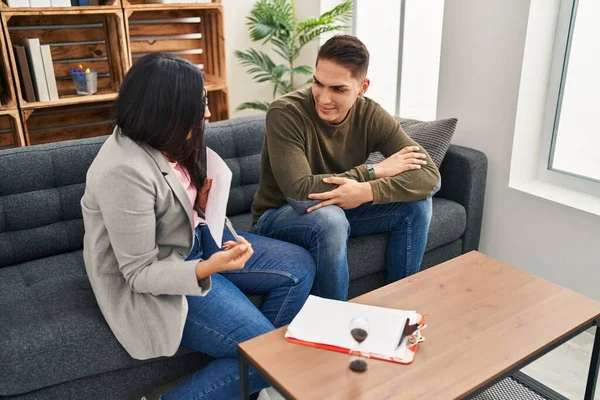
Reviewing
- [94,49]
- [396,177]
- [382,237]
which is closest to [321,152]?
[396,177]

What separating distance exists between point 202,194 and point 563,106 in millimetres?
1583

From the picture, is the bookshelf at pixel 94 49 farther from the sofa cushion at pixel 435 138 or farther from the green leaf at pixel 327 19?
the sofa cushion at pixel 435 138

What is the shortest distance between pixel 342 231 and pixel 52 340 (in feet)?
2.86

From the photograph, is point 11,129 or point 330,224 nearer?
point 330,224

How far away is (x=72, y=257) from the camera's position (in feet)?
6.06

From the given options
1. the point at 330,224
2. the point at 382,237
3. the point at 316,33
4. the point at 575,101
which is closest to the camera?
the point at 330,224

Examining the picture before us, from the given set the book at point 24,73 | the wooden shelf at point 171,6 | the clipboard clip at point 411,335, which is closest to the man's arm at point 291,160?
the clipboard clip at point 411,335

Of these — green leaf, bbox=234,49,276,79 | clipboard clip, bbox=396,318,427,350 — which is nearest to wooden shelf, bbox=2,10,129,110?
green leaf, bbox=234,49,276,79

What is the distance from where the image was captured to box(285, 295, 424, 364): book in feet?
3.91

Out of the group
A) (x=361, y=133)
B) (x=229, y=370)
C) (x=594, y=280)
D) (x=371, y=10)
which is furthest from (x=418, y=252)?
(x=371, y=10)

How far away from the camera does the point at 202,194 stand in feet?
5.02

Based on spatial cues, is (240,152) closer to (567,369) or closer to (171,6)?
(171,6)

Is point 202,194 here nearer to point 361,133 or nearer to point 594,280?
point 361,133

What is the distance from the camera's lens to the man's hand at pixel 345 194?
5.70 ft
